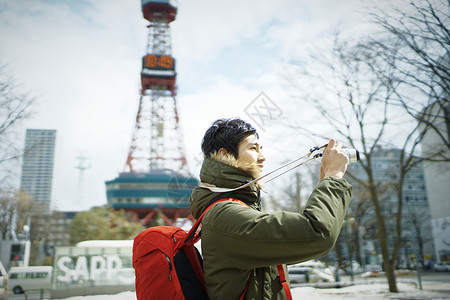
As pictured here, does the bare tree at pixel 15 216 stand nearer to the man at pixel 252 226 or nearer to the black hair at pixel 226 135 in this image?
the black hair at pixel 226 135

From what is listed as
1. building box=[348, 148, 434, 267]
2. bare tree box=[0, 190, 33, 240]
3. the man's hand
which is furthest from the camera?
bare tree box=[0, 190, 33, 240]

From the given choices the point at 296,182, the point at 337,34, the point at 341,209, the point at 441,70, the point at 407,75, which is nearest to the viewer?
the point at 341,209

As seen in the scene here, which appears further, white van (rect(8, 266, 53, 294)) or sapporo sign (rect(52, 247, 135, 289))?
white van (rect(8, 266, 53, 294))

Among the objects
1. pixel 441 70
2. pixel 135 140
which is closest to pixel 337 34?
pixel 441 70

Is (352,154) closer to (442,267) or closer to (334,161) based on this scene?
(334,161)

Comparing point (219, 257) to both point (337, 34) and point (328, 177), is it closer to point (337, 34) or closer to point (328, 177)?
point (328, 177)

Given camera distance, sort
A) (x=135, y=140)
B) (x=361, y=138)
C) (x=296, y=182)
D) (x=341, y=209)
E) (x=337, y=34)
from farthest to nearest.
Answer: (x=135, y=140) → (x=296, y=182) → (x=361, y=138) → (x=337, y=34) → (x=341, y=209)

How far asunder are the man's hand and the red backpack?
14.7 inches

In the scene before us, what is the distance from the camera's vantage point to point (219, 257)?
1.11 metres

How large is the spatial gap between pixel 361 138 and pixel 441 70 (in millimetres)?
5317

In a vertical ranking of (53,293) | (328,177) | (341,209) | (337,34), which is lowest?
(53,293)

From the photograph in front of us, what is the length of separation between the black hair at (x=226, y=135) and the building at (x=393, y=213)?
57.1ft

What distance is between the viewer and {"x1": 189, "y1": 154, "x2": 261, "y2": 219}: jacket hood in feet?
4.16

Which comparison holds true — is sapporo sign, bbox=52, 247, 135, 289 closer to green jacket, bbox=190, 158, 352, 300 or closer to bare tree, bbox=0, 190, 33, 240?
green jacket, bbox=190, 158, 352, 300
